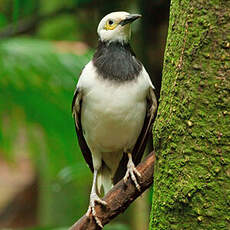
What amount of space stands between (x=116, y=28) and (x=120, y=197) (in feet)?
3.33

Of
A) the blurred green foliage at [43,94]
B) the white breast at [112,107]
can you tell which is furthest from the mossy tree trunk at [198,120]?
the blurred green foliage at [43,94]

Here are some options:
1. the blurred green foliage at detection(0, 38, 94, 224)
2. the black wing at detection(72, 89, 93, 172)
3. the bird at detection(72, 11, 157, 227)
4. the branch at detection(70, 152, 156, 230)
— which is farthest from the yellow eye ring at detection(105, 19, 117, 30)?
the blurred green foliage at detection(0, 38, 94, 224)

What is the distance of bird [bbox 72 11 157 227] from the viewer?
8.64 feet

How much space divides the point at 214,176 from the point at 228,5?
0.59m

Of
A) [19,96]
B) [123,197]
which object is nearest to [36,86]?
[19,96]

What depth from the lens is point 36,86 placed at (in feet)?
13.1

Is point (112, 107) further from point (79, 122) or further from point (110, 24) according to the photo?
point (110, 24)

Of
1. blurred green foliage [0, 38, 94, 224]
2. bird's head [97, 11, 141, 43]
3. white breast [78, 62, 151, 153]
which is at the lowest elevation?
blurred green foliage [0, 38, 94, 224]

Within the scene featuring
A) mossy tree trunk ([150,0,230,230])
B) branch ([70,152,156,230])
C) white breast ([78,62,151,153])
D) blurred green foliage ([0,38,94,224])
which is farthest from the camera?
blurred green foliage ([0,38,94,224])

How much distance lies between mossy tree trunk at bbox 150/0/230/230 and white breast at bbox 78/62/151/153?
77 cm

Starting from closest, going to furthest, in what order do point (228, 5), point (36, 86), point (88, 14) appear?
point (228, 5) → point (36, 86) → point (88, 14)

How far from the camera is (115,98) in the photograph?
Result: 2.62 meters

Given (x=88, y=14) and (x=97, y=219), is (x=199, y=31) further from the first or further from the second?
(x=88, y=14)

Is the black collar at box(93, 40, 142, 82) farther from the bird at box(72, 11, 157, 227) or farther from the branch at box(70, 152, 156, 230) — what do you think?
the branch at box(70, 152, 156, 230)
